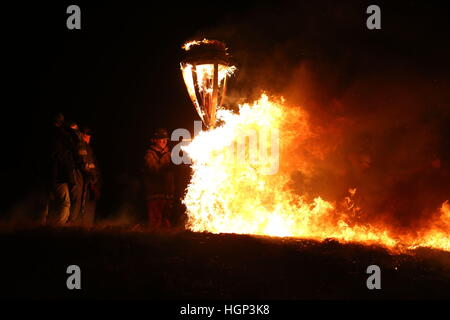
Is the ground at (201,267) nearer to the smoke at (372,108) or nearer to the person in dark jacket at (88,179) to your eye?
the person in dark jacket at (88,179)

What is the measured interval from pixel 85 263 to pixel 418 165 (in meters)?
7.70

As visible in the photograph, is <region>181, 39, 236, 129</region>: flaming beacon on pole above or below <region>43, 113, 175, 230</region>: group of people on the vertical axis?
above

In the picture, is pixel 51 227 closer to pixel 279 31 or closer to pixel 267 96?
pixel 267 96

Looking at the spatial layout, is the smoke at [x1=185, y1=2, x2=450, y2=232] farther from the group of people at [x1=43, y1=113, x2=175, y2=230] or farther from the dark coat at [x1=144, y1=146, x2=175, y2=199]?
the group of people at [x1=43, y1=113, x2=175, y2=230]

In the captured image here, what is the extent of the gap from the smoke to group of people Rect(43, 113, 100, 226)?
3976mm

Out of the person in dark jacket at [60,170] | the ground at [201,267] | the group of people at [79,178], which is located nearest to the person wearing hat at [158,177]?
the group of people at [79,178]

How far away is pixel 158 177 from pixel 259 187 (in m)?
2.32

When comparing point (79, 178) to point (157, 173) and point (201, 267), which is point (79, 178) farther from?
point (201, 267)

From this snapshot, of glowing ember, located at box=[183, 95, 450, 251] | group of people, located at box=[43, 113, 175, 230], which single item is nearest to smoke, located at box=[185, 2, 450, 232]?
glowing ember, located at box=[183, 95, 450, 251]

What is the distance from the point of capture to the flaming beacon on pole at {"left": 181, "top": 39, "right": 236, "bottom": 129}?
930 cm

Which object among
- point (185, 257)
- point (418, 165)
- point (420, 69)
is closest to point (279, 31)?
point (420, 69)

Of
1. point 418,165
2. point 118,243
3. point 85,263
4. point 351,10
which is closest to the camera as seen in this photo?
Result: point 85,263

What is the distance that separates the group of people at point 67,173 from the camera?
832 centimetres

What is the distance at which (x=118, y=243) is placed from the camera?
6.39 m
